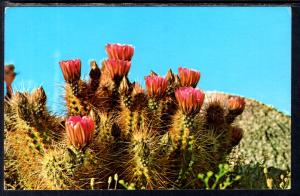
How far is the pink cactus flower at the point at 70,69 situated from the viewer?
5750 mm

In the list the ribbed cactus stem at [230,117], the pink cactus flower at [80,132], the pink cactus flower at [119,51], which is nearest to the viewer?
the pink cactus flower at [80,132]

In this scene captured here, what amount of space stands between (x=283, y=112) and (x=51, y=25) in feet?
5.02

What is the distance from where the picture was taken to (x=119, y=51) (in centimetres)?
577

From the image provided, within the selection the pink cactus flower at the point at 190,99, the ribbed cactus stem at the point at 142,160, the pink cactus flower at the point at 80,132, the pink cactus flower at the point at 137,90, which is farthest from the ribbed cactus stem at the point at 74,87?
the pink cactus flower at the point at 190,99

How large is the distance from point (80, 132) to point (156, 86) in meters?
0.56

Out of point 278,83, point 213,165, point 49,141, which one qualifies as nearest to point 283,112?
point 278,83

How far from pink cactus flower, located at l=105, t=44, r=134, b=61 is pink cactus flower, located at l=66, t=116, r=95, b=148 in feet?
1.43

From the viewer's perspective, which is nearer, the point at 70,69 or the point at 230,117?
the point at 70,69

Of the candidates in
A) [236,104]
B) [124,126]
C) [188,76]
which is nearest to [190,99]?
[188,76]

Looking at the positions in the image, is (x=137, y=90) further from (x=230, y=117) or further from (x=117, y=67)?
(x=230, y=117)

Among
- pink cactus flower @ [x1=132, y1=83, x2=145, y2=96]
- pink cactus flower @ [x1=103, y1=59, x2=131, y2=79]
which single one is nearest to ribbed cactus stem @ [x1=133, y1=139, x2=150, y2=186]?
pink cactus flower @ [x1=132, y1=83, x2=145, y2=96]

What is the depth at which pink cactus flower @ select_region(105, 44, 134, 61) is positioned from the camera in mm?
5773

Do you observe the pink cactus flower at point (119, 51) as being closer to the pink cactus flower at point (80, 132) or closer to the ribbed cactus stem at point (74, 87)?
the ribbed cactus stem at point (74, 87)

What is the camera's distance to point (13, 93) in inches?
227
